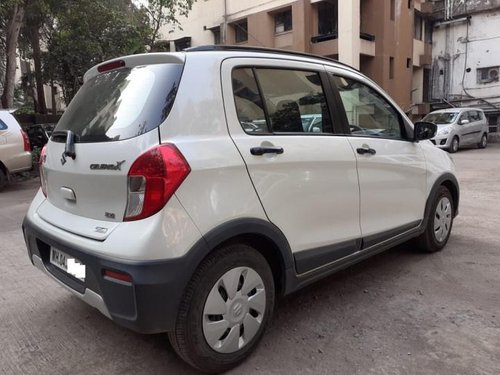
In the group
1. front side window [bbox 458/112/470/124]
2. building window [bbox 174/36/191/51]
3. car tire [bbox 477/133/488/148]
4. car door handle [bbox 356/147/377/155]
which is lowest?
car tire [bbox 477/133/488/148]

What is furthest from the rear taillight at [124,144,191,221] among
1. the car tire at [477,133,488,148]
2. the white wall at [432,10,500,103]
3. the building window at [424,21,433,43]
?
the building window at [424,21,433,43]

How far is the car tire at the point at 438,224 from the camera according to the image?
14.3ft

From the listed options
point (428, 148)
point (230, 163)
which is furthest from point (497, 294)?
point (230, 163)

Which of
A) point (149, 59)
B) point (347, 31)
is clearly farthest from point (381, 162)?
point (347, 31)

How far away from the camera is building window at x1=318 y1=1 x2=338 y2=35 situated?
1995 centimetres

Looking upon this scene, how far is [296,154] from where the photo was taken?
2816 millimetres

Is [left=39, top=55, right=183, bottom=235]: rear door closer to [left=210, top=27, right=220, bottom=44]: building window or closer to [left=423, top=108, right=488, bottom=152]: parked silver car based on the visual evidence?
[left=423, top=108, right=488, bottom=152]: parked silver car

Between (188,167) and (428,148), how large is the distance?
285 centimetres

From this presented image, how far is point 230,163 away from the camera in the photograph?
8.02ft

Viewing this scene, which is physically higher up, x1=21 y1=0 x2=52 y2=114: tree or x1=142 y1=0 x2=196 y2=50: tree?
x1=142 y1=0 x2=196 y2=50: tree

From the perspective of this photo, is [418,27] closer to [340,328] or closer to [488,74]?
[488,74]

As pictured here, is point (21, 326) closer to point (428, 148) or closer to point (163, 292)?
point (163, 292)

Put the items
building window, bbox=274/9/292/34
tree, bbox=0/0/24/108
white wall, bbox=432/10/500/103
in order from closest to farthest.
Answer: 1. tree, bbox=0/0/24/108
2. building window, bbox=274/9/292/34
3. white wall, bbox=432/10/500/103

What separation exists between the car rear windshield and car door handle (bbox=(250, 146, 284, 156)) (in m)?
0.54
